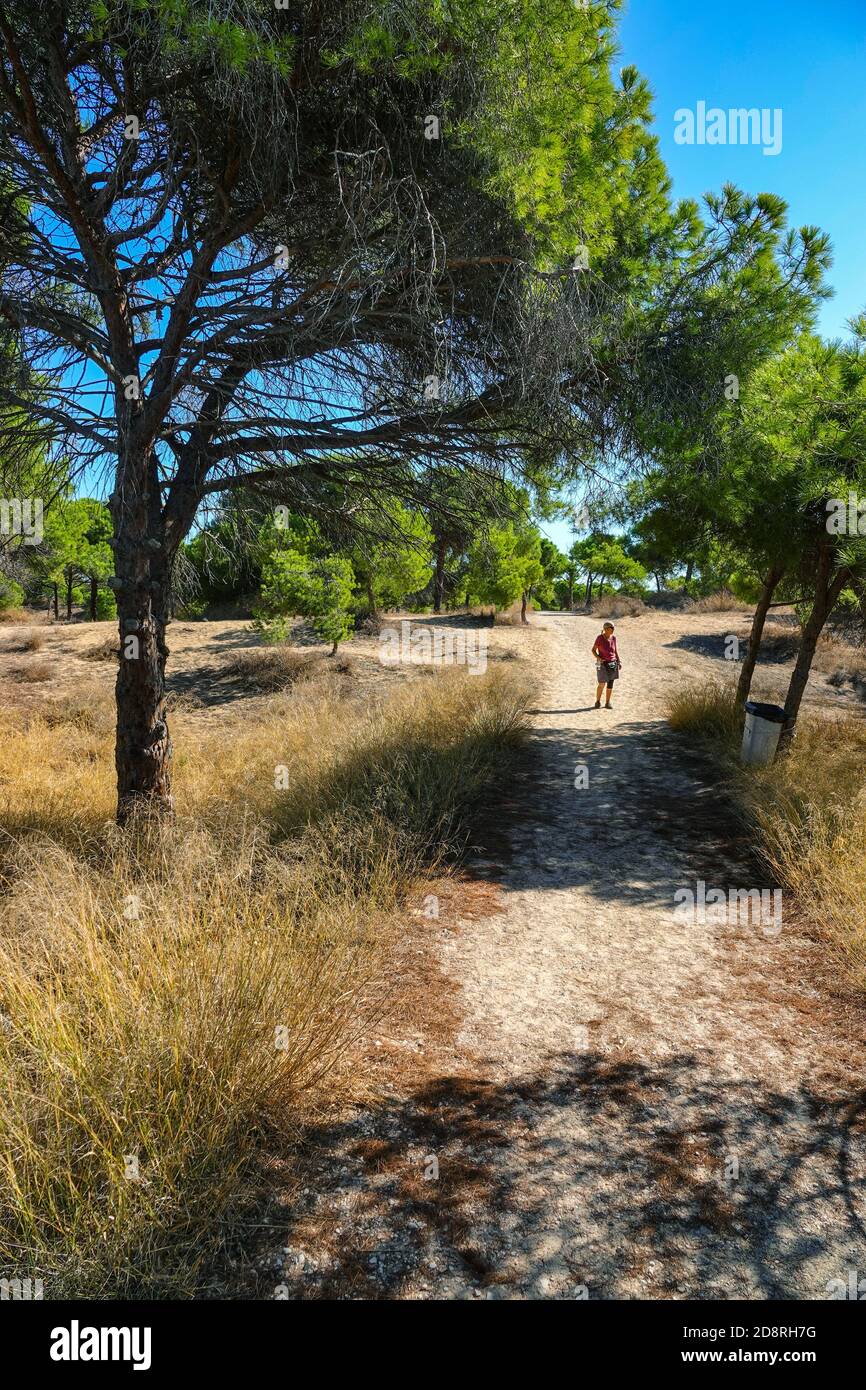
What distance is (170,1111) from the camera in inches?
102

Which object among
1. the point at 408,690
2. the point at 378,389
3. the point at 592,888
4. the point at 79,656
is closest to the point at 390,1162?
the point at 592,888

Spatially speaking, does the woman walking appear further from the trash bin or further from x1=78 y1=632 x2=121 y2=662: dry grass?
x1=78 y1=632 x2=121 y2=662: dry grass

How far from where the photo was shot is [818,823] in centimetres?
602

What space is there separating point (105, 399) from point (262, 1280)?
5893mm

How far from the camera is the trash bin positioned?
8531 millimetres

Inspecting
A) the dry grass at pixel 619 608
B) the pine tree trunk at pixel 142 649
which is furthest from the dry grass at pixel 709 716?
the dry grass at pixel 619 608

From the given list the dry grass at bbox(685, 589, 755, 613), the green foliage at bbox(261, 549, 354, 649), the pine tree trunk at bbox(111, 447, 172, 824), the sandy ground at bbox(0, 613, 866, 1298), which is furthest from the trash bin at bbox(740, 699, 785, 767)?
the dry grass at bbox(685, 589, 755, 613)

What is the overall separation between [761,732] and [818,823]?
9.42 feet

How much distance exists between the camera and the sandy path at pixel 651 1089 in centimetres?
242

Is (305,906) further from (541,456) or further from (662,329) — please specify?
(662,329)

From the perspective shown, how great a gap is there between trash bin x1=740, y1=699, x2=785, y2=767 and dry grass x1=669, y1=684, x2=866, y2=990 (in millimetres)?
242

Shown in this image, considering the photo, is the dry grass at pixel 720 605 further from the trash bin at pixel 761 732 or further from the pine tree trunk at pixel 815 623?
the trash bin at pixel 761 732

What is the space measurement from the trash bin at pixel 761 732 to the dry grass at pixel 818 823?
242 mm

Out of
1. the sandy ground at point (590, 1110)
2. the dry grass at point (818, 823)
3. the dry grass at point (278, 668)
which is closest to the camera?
the sandy ground at point (590, 1110)
